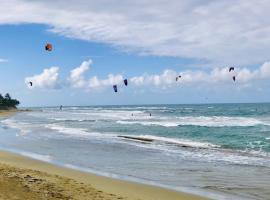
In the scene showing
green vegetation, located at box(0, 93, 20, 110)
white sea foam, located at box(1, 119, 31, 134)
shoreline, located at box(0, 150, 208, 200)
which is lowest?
shoreline, located at box(0, 150, 208, 200)

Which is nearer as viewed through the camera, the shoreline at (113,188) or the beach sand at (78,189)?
the beach sand at (78,189)

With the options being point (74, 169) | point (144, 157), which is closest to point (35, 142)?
point (144, 157)

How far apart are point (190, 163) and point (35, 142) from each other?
12510mm

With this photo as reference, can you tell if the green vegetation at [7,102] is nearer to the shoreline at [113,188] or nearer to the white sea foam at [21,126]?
the white sea foam at [21,126]

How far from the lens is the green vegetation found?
129825mm

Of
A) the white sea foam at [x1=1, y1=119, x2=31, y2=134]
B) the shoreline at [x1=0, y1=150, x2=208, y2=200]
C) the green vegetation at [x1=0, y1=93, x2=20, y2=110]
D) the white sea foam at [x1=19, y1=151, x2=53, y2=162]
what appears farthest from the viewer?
the green vegetation at [x1=0, y1=93, x2=20, y2=110]

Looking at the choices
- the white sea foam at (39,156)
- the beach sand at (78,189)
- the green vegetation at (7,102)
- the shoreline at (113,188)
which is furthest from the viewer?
the green vegetation at (7,102)

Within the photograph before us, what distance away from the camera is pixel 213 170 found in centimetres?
1612

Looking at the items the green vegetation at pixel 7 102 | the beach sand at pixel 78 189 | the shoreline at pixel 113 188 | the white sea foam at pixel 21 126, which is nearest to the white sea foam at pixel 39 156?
the shoreline at pixel 113 188

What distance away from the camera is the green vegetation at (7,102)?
130 m

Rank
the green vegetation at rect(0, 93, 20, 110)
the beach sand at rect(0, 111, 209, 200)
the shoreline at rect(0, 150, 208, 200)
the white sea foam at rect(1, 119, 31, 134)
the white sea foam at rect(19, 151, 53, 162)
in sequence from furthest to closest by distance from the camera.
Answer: the green vegetation at rect(0, 93, 20, 110) → the white sea foam at rect(1, 119, 31, 134) → the white sea foam at rect(19, 151, 53, 162) → the shoreline at rect(0, 150, 208, 200) → the beach sand at rect(0, 111, 209, 200)

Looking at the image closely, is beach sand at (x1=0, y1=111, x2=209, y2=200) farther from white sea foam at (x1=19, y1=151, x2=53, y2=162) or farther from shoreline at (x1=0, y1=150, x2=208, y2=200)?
white sea foam at (x1=19, y1=151, x2=53, y2=162)

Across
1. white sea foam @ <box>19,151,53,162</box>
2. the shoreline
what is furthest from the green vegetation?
the shoreline

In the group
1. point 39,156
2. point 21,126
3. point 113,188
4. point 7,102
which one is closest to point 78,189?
point 113,188
